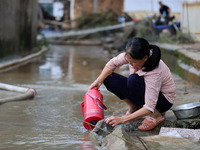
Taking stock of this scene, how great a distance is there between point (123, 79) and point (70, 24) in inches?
919

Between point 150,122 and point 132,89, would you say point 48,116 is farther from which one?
point 150,122

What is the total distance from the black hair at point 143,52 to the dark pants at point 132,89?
0.22 meters

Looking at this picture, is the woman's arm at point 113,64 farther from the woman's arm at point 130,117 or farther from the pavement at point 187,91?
the pavement at point 187,91

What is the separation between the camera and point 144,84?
3.22 m

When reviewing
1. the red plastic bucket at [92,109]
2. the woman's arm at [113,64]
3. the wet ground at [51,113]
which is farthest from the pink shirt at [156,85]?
the wet ground at [51,113]

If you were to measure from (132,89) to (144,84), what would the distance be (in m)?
0.15

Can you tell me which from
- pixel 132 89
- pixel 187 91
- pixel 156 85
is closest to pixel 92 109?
pixel 132 89

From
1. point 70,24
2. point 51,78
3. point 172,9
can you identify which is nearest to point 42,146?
point 51,78

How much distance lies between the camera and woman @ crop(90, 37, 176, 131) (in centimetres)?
297

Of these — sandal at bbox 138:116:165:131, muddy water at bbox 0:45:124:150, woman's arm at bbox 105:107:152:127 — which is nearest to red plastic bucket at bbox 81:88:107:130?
muddy water at bbox 0:45:124:150

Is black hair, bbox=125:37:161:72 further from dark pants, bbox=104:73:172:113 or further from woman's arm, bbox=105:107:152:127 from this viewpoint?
woman's arm, bbox=105:107:152:127

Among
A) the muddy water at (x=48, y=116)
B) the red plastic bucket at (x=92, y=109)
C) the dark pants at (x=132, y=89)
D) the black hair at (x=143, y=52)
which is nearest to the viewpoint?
the black hair at (x=143, y=52)

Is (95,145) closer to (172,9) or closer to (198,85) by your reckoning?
(198,85)

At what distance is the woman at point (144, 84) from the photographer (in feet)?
9.74
